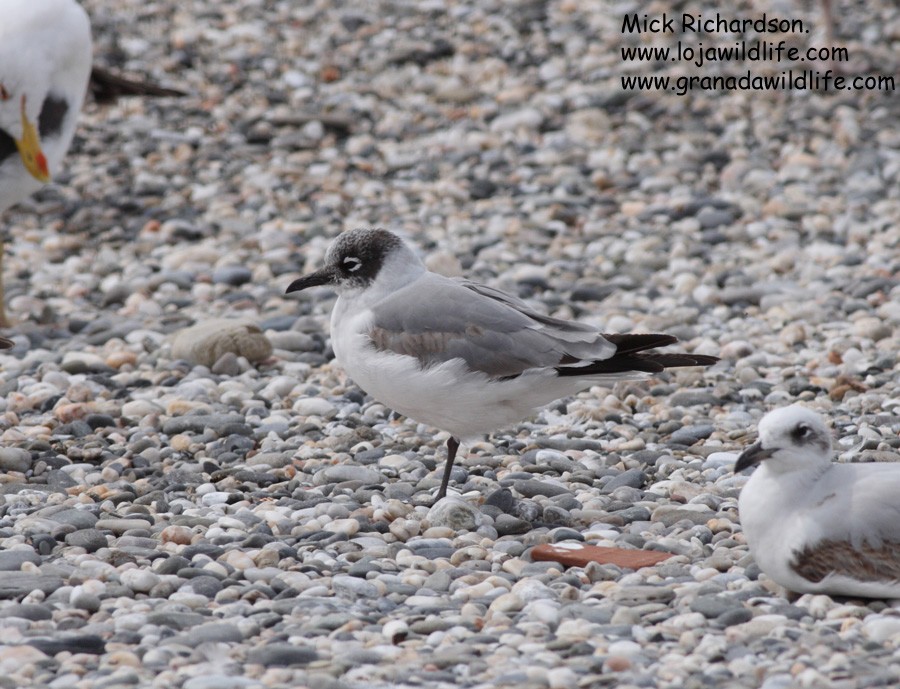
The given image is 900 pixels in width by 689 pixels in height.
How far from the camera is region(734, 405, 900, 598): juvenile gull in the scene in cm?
379

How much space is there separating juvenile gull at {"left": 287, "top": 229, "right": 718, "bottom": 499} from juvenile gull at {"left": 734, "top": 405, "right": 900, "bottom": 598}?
0.74 metres

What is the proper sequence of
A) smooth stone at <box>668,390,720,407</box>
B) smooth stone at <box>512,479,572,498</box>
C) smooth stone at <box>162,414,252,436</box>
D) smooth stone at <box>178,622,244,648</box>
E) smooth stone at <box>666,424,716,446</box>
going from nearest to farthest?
smooth stone at <box>178,622,244,648</box> < smooth stone at <box>512,479,572,498</box> < smooth stone at <box>666,424,716,446</box> < smooth stone at <box>162,414,252,436</box> < smooth stone at <box>668,390,720,407</box>

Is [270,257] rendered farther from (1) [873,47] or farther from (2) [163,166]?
(1) [873,47]

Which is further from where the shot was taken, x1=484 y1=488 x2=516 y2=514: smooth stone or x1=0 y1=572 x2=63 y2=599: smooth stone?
x1=484 y1=488 x2=516 y2=514: smooth stone

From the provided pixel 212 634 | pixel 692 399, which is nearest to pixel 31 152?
pixel 692 399

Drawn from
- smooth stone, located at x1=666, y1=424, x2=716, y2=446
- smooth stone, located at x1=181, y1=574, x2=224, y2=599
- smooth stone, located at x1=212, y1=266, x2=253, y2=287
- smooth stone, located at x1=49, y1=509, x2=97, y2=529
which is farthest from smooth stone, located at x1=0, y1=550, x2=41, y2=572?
smooth stone, located at x1=212, y1=266, x2=253, y2=287

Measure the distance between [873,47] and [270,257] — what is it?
5.51 meters

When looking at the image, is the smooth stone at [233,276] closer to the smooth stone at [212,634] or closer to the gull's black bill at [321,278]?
the gull's black bill at [321,278]

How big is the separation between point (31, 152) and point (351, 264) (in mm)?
3047

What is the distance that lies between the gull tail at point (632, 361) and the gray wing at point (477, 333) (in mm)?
25

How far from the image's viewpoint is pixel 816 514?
3879 millimetres

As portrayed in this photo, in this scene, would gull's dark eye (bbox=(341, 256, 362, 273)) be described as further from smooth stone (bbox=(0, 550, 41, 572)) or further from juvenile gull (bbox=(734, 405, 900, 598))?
juvenile gull (bbox=(734, 405, 900, 598))

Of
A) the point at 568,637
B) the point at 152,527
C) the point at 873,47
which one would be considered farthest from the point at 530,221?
the point at 568,637

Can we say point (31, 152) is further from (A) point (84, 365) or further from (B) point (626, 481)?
(B) point (626, 481)
